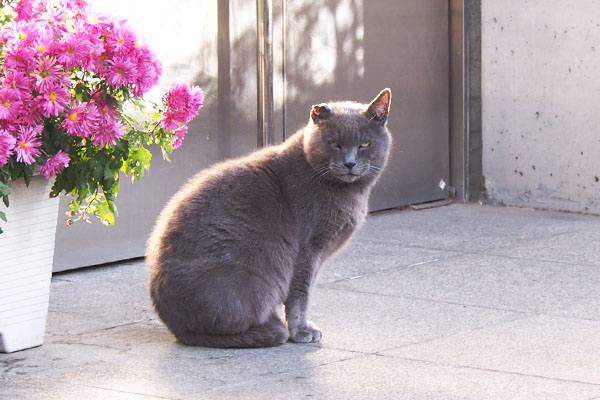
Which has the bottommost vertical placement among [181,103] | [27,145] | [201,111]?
[201,111]

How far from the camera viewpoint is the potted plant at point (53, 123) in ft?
13.9

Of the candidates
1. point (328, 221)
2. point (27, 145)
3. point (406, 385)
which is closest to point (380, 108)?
point (328, 221)

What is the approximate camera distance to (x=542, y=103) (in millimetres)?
8273

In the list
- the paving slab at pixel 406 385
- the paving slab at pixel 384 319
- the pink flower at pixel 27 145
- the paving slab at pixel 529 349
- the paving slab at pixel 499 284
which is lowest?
the paving slab at pixel 499 284

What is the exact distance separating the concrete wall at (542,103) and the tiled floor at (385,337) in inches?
48.5

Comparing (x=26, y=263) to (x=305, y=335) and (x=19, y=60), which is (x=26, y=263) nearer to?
(x=19, y=60)

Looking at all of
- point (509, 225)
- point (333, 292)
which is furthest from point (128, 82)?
point (509, 225)

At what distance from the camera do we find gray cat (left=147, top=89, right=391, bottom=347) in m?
4.61

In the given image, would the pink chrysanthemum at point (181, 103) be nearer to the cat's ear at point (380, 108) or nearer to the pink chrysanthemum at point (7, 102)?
the pink chrysanthemum at point (7, 102)

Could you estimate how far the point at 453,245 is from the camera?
704 cm

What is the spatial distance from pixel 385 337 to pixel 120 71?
1642 millimetres

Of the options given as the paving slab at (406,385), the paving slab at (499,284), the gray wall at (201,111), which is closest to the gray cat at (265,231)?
the paving slab at (406,385)

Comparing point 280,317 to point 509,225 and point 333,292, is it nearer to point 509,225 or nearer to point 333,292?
point 333,292

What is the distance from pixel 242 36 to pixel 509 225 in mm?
2287
